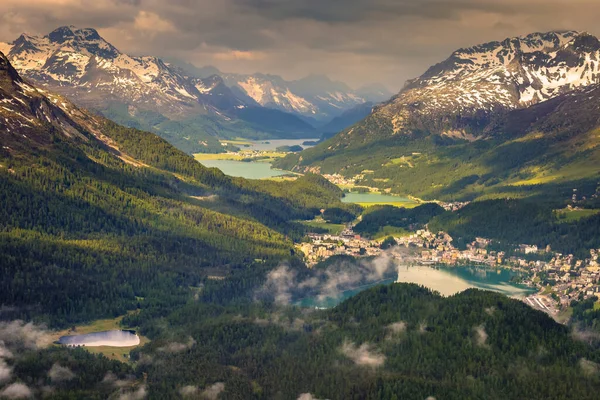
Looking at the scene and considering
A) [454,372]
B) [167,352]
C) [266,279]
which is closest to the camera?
[454,372]

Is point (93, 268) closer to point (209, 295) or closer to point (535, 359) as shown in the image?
point (209, 295)

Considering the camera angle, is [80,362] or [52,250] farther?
[52,250]

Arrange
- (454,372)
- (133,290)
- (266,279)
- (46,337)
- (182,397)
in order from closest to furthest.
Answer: (182,397) → (454,372) → (46,337) → (133,290) → (266,279)

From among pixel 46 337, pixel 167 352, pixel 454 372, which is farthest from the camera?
pixel 46 337

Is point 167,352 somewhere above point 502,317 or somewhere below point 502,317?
below

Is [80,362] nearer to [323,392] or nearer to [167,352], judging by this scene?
[167,352]

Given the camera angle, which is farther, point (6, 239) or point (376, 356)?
point (6, 239)

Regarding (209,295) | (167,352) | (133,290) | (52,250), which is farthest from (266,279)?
(167,352)

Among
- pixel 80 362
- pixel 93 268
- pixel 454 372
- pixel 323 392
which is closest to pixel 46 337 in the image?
pixel 80 362

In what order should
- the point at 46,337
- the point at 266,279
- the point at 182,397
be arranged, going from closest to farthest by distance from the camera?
the point at 182,397, the point at 46,337, the point at 266,279
